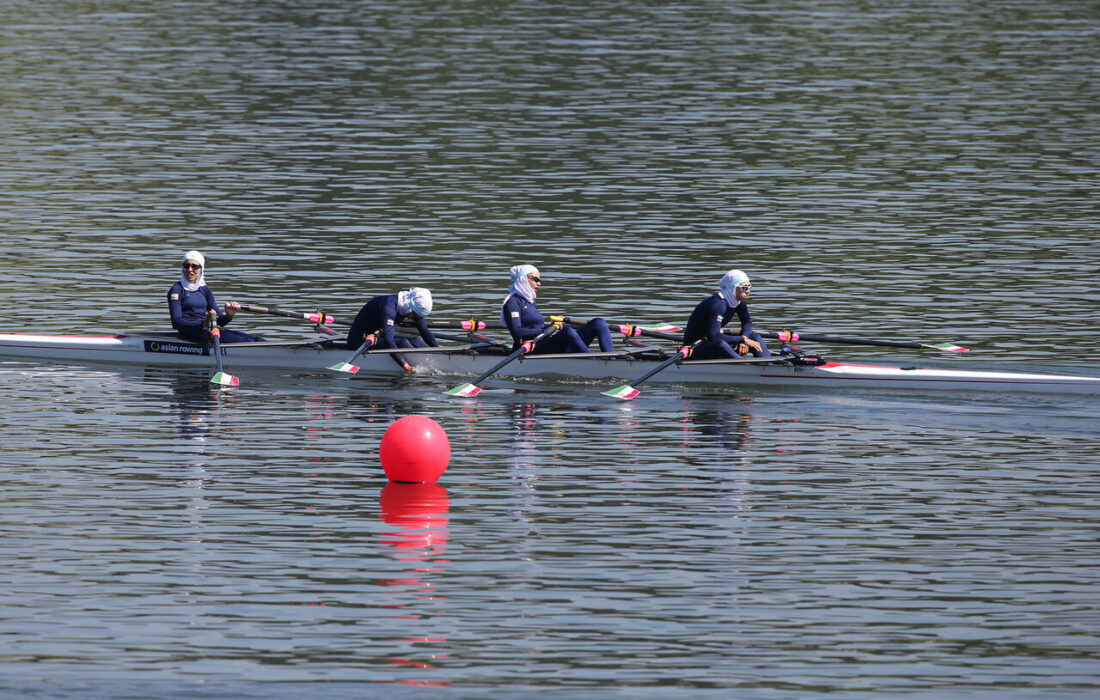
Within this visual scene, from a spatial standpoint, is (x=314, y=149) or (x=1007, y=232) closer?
(x=1007, y=232)

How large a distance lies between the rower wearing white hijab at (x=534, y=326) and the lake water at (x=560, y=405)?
64 centimetres

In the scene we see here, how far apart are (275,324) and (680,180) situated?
1627cm

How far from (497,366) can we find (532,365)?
63cm

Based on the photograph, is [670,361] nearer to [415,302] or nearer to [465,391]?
[465,391]

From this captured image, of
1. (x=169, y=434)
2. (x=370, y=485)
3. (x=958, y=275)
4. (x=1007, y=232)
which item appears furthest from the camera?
(x=1007, y=232)

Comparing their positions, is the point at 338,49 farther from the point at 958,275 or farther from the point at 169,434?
the point at 169,434

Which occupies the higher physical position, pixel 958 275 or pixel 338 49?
pixel 338 49

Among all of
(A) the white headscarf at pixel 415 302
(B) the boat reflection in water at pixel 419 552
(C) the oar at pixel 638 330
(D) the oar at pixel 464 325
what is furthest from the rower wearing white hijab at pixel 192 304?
(B) the boat reflection in water at pixel 419 552

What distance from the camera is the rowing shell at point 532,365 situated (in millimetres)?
25062

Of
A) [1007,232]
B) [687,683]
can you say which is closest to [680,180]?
[1007,232]

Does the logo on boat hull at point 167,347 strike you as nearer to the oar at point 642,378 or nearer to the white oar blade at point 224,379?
the white oar blade at point 224,379

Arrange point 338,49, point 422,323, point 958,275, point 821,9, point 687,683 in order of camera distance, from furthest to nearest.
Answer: point 821,9
point 338,49
point 958,275
point 422,323
point 687,683

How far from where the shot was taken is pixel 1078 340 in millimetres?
28453

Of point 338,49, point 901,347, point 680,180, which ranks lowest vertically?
point 901,347
